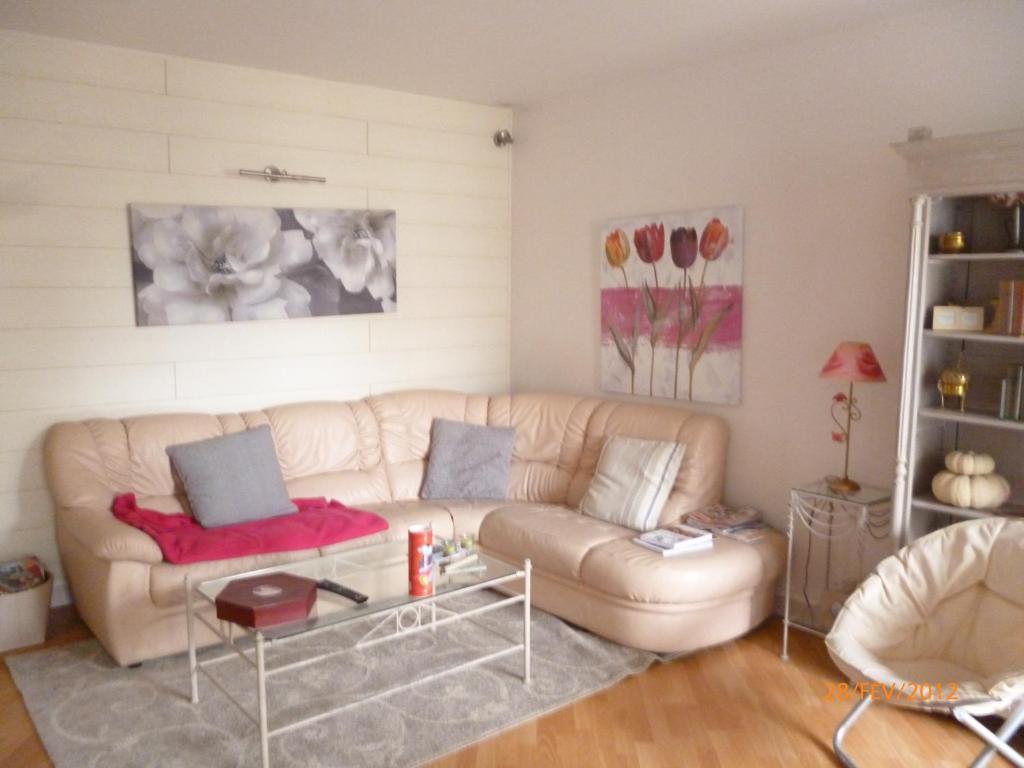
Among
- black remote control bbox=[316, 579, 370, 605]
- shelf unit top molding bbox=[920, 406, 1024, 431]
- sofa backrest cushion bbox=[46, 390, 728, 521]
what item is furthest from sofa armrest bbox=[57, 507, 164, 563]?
shelf unit top molding bbox=[920, 406, 1024, 431]

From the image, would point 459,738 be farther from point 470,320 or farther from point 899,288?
point 470,320

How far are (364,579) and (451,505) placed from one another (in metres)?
1.13

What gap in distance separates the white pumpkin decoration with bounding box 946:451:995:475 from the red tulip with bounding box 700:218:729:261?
1506 mm

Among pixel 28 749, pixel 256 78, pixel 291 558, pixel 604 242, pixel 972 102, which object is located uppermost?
pixel 256 78

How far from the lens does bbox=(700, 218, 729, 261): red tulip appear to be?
4.04 metres

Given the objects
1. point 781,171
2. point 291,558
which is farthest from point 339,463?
point 781,171

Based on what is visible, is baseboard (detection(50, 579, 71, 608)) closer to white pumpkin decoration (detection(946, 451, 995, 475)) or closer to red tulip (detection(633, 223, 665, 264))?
red tulip (detection(633, 223, 665, 264))

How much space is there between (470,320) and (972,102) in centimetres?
295

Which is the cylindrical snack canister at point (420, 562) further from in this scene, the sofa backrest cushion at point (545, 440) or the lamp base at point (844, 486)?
the lamp base at point (844, 486)

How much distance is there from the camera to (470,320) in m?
5.20

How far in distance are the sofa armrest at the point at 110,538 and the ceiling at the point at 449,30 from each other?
6.72ft

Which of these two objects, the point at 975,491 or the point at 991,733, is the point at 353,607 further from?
the point at 975,491

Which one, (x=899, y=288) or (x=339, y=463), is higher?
(x=899, y=288)
